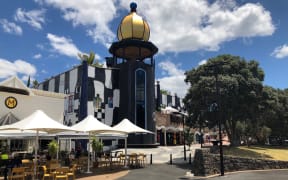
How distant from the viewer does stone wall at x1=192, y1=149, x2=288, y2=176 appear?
57.9 feet

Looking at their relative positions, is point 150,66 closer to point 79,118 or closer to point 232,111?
point 79,118

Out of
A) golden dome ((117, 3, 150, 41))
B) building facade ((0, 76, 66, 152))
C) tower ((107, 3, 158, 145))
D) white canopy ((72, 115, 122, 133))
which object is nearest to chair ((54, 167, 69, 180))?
white canopy ((72, 115, 122, 133))

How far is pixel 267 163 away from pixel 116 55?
26.1 m

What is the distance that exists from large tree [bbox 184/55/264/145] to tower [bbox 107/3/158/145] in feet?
31.7

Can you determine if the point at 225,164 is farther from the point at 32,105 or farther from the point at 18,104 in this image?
the point at 18,104

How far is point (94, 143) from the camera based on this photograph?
67.7ft

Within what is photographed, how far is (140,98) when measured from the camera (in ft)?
125

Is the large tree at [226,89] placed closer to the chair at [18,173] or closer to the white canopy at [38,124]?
the white canopy at [38,124]

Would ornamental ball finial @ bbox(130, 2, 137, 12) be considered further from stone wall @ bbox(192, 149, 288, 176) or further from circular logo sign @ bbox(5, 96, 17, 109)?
stone wall @ bbox(192, 149, 288, 176)

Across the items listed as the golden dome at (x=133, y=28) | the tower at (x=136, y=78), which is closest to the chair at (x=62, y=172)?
the tower at (x=136, y=78)

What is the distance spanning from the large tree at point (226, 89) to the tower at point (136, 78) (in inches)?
380

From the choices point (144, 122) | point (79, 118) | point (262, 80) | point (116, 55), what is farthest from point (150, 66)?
point (262, 80)

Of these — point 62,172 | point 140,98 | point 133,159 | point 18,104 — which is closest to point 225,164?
point 133,159

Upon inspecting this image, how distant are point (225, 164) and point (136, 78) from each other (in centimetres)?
2103
